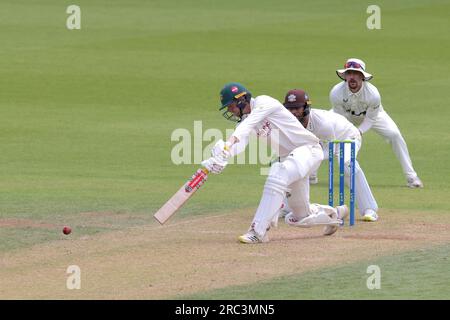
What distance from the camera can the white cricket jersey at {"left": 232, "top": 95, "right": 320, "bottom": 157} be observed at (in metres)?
12.8

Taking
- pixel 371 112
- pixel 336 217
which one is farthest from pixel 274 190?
pixel 371 112

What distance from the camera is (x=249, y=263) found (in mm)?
11883

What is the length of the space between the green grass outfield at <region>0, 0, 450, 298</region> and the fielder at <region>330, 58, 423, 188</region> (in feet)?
1.52

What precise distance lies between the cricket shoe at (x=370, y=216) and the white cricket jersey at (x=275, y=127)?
1.44 metres

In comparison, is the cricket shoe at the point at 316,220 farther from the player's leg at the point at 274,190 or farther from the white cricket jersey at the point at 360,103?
the white cricket jersey at the point at 360,103

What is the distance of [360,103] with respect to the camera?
17031mm

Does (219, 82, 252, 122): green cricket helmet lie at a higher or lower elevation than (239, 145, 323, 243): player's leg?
higher

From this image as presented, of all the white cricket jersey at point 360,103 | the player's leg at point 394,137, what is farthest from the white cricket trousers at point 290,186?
the player's leg at point 394,137

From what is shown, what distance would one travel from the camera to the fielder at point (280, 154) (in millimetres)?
12672

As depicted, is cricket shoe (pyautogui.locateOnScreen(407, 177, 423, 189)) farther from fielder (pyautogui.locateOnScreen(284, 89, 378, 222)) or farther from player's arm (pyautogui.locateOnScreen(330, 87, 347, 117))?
fielder (pyautogui.locateOnScreen(284, 89, 378, 222))

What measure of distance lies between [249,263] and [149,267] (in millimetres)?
910

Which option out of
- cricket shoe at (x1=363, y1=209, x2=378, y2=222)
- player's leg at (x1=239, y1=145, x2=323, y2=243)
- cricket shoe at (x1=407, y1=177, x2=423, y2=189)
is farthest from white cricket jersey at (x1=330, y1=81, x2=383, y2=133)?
player's leg at (x1=239, y1=145, x2=323, y2=243)

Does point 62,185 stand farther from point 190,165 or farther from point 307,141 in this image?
point 307,141
